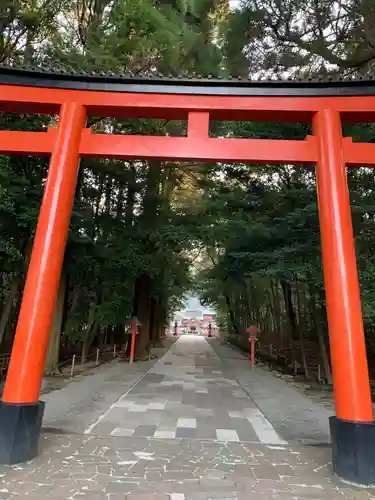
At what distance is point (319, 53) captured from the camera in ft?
33.7

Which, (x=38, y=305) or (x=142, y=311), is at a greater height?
(x=142, y=311)

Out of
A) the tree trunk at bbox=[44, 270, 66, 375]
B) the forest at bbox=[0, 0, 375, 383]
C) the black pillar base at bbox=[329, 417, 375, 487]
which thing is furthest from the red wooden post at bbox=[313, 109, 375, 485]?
the tree trunk at bbox=[44, 270, 66, 375]

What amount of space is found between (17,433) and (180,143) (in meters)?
4.44

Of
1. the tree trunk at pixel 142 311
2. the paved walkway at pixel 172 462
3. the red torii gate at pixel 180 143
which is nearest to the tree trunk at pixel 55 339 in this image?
the paved walkway at pixel 172 462

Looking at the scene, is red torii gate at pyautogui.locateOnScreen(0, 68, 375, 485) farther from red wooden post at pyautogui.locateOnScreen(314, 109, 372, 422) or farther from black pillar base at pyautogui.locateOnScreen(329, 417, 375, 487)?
black pillar base at pyautogui.locateOnScreen(329, 417, 375, 487)

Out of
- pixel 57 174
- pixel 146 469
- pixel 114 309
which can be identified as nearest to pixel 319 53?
pixel 57 174

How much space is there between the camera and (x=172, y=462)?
4633 millimetres

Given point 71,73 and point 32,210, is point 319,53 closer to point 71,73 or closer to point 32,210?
point 71,73

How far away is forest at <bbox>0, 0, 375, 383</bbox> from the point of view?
9938mm

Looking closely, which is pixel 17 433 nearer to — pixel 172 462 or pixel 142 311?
pixel 172 462

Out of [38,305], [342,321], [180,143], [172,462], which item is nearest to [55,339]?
[38,305]

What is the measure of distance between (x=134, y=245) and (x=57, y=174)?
31.5ft

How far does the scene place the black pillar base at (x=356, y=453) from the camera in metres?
4.13

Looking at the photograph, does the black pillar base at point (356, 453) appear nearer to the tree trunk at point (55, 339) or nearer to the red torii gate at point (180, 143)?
the red torii gate at point (180, 143)
